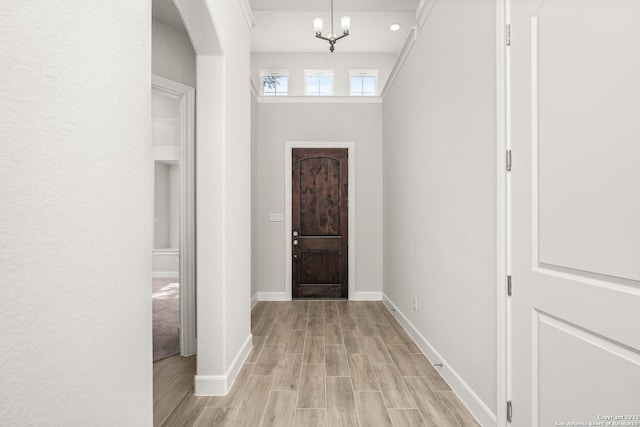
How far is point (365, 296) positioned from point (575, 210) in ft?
12.3

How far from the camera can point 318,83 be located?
5270 millimetres

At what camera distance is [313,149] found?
15.4 feet

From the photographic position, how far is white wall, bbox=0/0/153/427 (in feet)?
2.07

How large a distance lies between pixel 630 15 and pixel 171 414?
2.73m

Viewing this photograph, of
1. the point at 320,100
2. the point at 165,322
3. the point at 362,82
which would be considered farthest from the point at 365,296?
the point at 362,82

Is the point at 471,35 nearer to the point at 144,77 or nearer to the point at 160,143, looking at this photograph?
the point at 144,77

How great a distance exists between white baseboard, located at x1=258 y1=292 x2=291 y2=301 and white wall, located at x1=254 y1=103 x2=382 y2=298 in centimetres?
6

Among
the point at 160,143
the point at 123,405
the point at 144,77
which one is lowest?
the point at 123,405

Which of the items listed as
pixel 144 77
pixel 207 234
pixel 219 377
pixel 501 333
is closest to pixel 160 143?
pixel 207 234

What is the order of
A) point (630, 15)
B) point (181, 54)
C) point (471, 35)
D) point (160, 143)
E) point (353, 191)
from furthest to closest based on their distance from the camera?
point (160, 143), point (353, 191), point (181, 54), point (471, 35), point (630, 15)

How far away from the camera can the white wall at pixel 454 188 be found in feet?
5.59

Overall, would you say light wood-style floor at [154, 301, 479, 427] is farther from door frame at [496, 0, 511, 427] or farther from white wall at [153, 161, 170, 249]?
white wall at [153, 161, 170, 249]

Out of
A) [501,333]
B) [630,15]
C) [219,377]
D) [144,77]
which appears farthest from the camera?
[219,377]

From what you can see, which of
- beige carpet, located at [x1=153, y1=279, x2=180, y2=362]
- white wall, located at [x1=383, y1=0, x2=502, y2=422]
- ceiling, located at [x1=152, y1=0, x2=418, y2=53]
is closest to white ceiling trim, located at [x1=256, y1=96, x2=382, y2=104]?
ceiling, located at [x1=152, y1=0, x2=418, y2=53]
